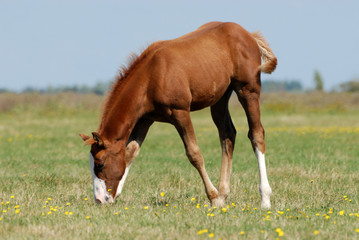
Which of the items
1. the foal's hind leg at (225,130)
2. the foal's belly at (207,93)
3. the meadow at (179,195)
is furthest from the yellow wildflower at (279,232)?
the foal's hind leg at (225,130)

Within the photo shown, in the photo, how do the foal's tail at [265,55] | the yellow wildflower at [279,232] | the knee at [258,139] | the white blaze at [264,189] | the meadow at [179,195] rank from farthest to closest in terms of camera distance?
the foal's tail at [265,55] < the knee at [258,139] < the white blaze at [264,189] < the meadow at [179,195] < the yellow wildflower at [279,232]

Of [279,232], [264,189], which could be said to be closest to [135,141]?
[264,189]

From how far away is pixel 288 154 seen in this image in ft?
41.9

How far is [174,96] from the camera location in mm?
6352

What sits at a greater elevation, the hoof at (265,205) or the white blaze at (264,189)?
the white blaze at (264,189)

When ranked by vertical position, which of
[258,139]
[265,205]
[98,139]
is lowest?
[265,205]

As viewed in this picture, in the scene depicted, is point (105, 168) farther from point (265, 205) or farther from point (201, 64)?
point (265, 205)

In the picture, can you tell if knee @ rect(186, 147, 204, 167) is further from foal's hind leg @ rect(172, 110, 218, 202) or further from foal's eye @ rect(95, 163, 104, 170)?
foal's eye @ rect(95, 163, 104, 170)

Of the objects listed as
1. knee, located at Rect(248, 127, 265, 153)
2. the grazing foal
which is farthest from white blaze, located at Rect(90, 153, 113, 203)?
knee, located at Rect(248, 127, 265, 153)

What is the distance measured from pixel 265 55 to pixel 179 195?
8.21 ft

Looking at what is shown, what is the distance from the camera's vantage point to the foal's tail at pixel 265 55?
295 inches

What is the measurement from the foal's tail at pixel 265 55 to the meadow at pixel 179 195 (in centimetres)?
189

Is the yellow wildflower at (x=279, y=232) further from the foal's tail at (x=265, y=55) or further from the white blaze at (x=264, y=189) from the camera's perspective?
the foal's tail at (x=265, y=55)

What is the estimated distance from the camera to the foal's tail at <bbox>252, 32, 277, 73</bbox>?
295 inches
